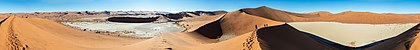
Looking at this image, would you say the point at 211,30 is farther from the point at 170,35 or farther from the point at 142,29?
the point at 170,35

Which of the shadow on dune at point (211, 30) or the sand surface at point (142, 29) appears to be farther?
the sand surface at point (142, 29)

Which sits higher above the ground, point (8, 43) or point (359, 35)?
point (8, 43)

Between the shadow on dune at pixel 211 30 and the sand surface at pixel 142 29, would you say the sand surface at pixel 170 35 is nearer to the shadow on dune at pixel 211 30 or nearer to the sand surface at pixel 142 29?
the shadow on dune at pixel 211 30

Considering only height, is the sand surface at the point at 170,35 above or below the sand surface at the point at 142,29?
above

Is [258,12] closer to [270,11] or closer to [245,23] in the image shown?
[270,11]

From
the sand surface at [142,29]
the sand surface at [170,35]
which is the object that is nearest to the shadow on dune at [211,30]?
the sand surface at [170,35]

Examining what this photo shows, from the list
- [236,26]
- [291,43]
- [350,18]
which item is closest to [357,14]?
[350,18]

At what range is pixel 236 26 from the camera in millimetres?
34594

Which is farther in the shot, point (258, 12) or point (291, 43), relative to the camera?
point (258, 12)

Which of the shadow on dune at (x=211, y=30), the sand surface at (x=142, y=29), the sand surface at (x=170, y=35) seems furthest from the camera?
the sand surface at (x=142, y=29)

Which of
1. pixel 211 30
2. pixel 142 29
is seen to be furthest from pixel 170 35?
pixel 142 29

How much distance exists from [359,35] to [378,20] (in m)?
22.8

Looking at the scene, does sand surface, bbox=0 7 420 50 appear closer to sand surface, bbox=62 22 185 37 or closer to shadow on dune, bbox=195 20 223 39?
shadow on dune, bbox=195 20 223 39

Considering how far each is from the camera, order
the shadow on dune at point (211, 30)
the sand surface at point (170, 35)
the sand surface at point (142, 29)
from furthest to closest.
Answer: the sand surface at point (142, 29)
the shadow on dune at point (211, 30)
the sand surface at point (170, 35)
